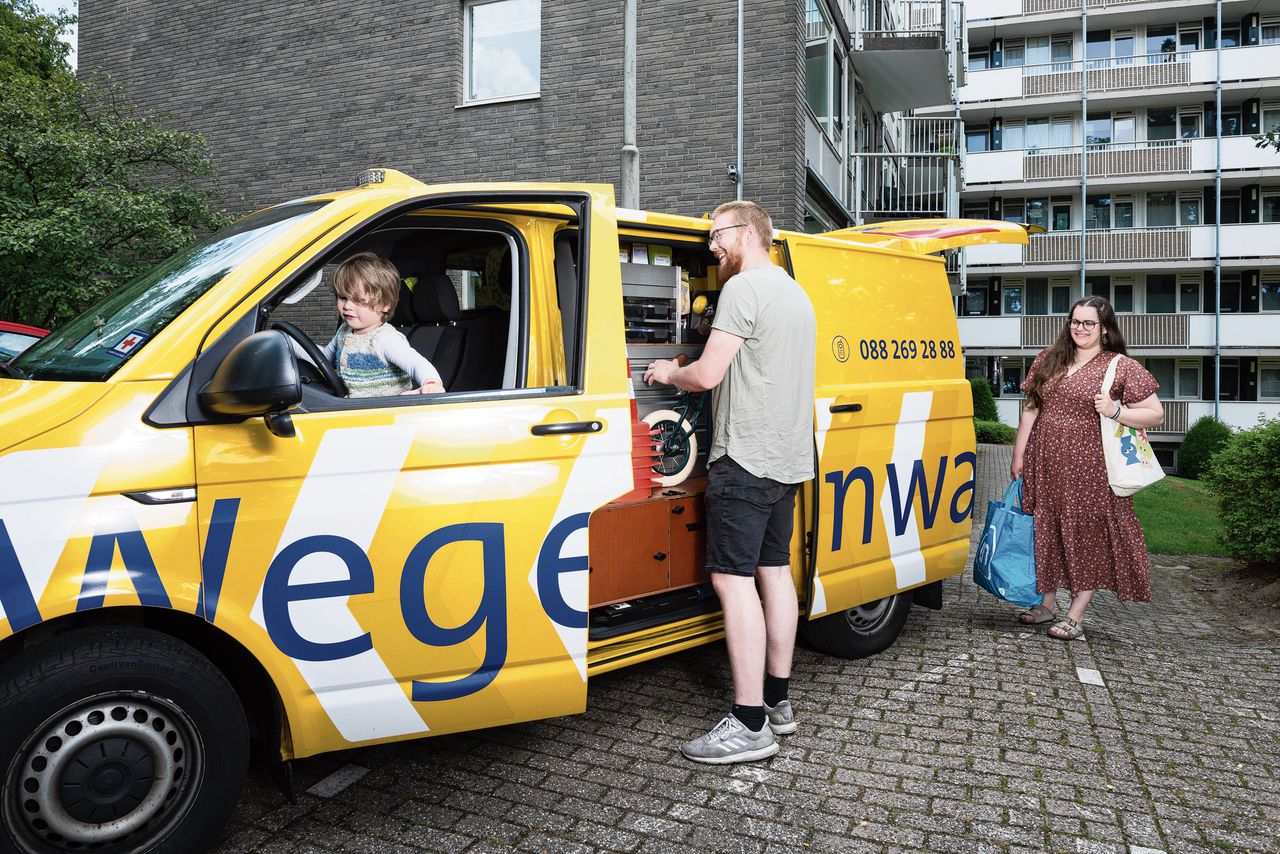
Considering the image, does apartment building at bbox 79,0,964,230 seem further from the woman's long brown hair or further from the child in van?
the child in van

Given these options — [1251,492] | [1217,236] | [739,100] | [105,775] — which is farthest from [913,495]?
[1217,236]

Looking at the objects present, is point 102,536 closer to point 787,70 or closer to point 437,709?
point 437,709

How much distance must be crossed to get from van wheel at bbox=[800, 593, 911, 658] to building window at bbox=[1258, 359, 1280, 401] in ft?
110

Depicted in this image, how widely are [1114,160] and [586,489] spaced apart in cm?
3616

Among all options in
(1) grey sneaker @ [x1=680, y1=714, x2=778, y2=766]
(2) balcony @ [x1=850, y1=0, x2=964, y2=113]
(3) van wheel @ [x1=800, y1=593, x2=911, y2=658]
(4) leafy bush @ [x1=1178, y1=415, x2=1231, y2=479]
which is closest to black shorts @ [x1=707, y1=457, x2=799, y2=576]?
(1) grey sneaker @ [x1=680, y1=714, x2=778, y2=766]

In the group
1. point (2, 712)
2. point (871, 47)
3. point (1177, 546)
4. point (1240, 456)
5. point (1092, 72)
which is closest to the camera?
point (2, 712)

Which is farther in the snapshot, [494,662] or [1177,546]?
[1177,546]

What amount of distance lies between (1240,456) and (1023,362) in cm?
2929

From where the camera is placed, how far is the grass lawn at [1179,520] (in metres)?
8.97

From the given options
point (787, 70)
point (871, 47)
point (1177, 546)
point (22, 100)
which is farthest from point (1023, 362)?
point (22, 100)

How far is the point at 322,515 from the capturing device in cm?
277

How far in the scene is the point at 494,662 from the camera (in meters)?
3.04

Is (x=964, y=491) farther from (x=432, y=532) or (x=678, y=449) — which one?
(x=432, y=532)

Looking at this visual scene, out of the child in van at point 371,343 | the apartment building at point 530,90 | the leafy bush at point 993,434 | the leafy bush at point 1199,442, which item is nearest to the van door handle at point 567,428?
the child in van at point 371,343
